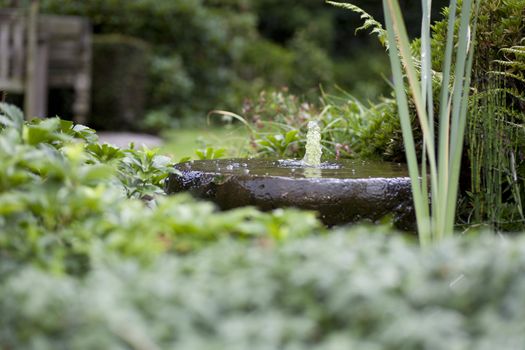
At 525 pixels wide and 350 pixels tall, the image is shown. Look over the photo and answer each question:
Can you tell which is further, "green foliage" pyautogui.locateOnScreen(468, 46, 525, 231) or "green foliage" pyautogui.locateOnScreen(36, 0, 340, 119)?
"green foliage" pyautogui.locateOnScreen(36, 0, 340, 119)

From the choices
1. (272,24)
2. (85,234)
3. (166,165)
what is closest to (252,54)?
(272,24)

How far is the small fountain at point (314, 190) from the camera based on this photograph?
9.32ft

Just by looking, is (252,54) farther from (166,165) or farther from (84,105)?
(166,165)

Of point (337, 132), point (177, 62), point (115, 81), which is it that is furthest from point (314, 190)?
point (177, 62)

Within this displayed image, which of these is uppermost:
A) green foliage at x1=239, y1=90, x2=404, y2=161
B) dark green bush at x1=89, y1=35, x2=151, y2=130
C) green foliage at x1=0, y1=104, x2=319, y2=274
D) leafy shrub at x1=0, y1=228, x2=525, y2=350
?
dark green bush at x1=89, y1=35, x2=151, y2=130

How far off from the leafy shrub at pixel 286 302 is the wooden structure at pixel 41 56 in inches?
296

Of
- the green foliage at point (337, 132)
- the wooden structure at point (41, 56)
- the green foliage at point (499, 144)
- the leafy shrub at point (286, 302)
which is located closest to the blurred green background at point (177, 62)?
the wooden structure at point (41, 56)

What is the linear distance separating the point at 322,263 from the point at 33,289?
1.85ft

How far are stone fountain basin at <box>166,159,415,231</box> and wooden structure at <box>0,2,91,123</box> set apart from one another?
607 cm

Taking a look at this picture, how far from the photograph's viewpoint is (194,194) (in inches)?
120

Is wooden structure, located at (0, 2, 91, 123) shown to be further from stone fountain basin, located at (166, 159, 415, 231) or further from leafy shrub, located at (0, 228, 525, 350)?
leafy shrub, located at (0, 228, 525, 350)

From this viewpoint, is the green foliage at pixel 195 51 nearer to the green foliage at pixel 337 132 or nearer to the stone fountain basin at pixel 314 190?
the green foliage at pixel 337 132

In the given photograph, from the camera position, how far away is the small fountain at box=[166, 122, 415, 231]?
284cm

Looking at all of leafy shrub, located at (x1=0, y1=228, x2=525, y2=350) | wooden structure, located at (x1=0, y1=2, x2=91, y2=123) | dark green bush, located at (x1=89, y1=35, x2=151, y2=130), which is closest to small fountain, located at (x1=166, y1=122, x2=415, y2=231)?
leafy shrub, located at (x1=0, y1=228, x2=525, y2=350)
